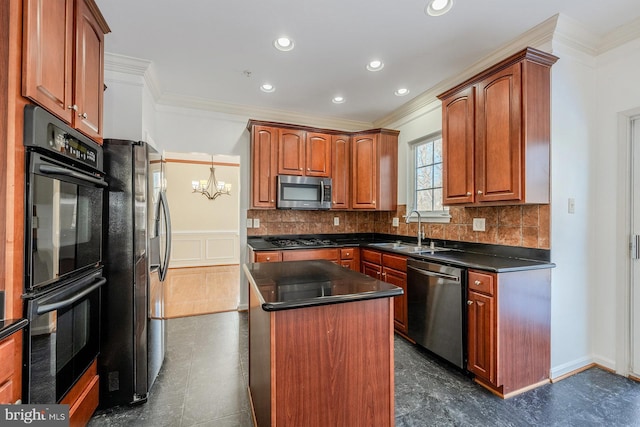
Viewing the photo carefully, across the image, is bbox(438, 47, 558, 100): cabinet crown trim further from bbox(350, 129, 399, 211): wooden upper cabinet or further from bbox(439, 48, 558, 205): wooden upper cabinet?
bbox(350, 129, 399, 211): wooden upper cabinet

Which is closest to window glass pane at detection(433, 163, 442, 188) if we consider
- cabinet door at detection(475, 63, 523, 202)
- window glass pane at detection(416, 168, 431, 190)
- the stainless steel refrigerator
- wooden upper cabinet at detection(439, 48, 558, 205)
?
window glass pane at detection(416, 168, 431, 190)

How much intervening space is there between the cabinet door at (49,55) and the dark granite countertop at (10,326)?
855mm

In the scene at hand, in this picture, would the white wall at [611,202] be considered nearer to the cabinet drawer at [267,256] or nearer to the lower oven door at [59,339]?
the cabinet drawer at [267,256]

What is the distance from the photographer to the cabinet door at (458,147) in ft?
8.28

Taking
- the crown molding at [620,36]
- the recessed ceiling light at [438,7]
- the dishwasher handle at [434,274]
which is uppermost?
the recessed ceiling light at [438,7]

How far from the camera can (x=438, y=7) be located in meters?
2.00

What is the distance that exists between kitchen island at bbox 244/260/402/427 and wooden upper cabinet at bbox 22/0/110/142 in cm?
128

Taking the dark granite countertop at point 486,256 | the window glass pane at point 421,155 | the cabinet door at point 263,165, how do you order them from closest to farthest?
the dark granite countertop at point 486,256
the cabinet door at point 263,165
the window glass pane at point 421,155

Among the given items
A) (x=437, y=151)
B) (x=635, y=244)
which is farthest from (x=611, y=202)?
(x=437, y=151)

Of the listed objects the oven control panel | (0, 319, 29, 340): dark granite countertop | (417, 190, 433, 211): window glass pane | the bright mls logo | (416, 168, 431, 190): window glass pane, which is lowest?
the bright mls logo

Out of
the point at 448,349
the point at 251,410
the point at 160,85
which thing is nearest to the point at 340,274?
the point at 251,410

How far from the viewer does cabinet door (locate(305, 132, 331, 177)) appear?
3836 millimetres

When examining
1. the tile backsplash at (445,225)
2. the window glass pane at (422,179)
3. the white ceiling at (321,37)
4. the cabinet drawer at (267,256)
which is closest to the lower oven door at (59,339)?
the cabinet drawer at (267,256)

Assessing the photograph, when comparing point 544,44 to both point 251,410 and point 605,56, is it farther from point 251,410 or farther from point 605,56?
point 251,410
